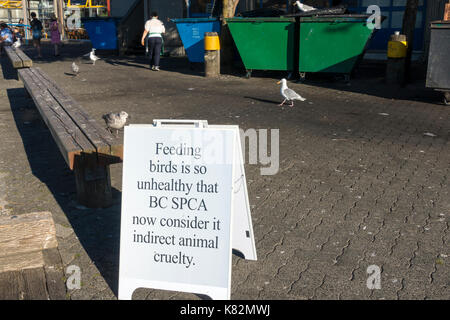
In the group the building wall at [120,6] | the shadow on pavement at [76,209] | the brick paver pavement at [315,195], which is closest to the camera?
the brick paver pavement at [315,195]

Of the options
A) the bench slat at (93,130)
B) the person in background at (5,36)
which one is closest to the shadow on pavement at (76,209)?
the bench slat at (93,130)

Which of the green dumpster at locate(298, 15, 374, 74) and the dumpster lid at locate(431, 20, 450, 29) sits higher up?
the dumpster lid at locate(431, 20, 450, 29)

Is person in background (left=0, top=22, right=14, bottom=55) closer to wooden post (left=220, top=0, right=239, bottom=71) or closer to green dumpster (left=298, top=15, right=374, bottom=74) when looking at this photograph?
wooden post (left=220, top=0, right=239, bottom=71)

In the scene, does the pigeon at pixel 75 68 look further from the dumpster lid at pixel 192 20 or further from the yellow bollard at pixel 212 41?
the yellow bollard at pixel 212 41

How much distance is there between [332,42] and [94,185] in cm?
908

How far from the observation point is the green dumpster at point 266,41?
13.1m

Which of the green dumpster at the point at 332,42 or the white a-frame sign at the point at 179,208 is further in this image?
the green dumpster at the point at 332,42

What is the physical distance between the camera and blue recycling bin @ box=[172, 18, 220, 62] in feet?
50.5

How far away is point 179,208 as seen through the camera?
3504mm

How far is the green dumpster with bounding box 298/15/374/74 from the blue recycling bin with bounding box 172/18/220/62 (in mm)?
3537

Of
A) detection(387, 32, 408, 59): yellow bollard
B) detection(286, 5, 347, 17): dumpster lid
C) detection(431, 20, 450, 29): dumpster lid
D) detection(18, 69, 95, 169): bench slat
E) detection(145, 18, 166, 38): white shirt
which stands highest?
detection(286, 5, 347, 17): dumpster lid

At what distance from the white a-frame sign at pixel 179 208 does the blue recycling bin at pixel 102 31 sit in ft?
61.2
